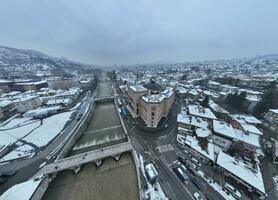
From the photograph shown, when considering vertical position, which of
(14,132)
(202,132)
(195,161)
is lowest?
(195,161)

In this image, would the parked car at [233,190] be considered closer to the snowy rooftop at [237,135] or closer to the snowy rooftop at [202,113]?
the snowy rooftop at [237,135]

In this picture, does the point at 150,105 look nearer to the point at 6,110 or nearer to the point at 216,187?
the point at 216,187

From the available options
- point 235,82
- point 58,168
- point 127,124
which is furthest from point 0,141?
point 235,82

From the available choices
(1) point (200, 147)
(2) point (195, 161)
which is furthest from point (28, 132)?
(1) point (200, 147)

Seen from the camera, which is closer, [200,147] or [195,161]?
[195,161]

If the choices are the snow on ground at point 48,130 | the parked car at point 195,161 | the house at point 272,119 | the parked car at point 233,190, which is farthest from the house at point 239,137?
the snow on ground at point 48,130
